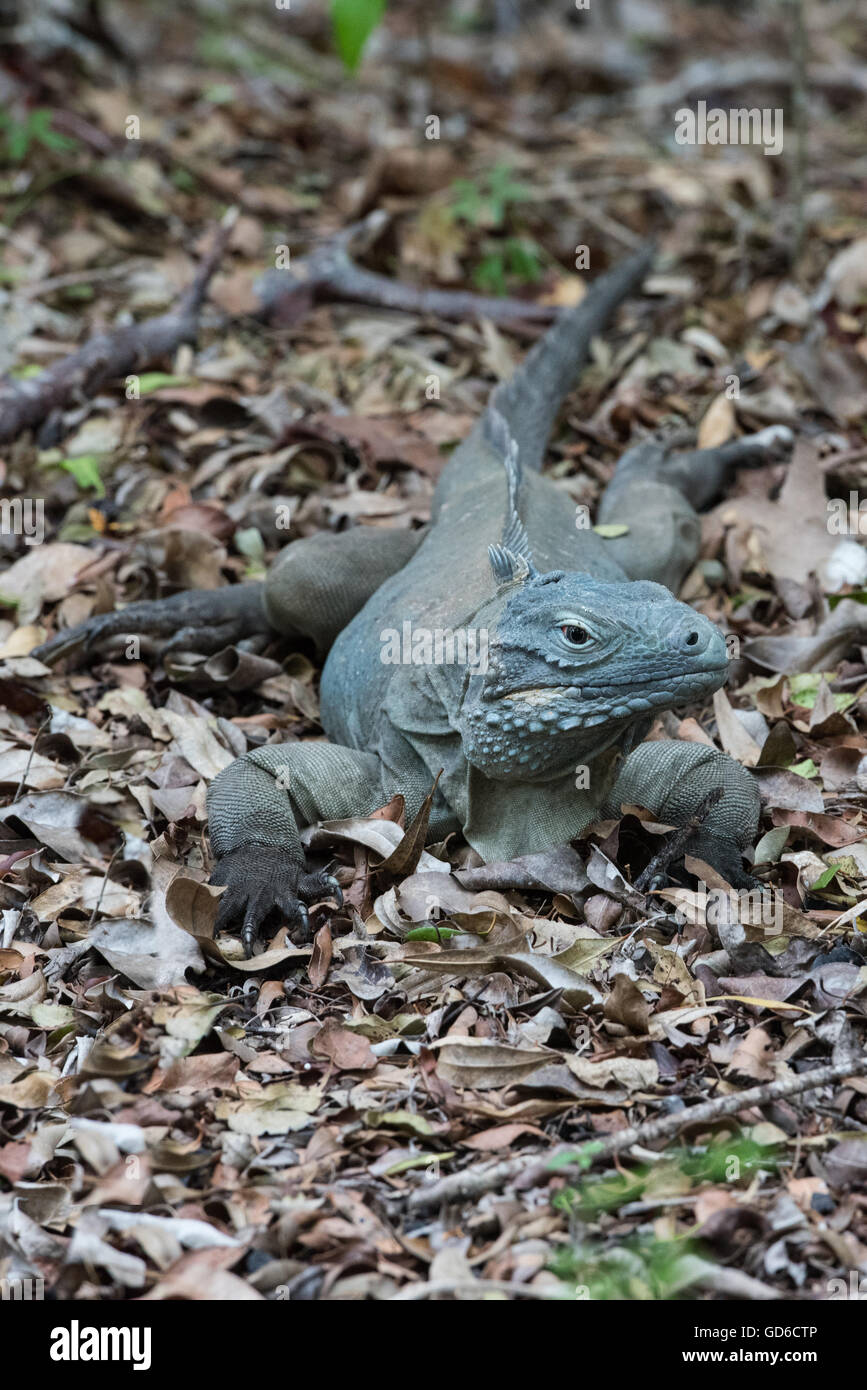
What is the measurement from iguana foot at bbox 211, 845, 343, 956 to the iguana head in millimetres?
914

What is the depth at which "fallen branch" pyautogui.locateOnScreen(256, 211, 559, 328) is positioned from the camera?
35.6ft

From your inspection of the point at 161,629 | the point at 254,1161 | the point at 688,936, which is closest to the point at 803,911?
the point at 688,936

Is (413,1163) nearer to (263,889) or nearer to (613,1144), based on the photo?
(613,1144)

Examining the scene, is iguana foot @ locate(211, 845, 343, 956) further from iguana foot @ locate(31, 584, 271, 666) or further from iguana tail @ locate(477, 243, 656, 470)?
iguana tail @ locate(477, 243, 656, 470)

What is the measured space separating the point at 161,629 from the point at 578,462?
10.9 ft

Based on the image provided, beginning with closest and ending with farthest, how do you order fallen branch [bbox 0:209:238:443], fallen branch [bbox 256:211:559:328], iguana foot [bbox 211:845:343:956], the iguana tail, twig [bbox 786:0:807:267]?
1. iguana foot [bbox 211:845:343:956]
2. the iguana tail
3. fallen branch [bbox 0:209:238:443]
4. twig [bbox 786:0:807:267]
5. fallen branch [bbox 256:211:559:328]

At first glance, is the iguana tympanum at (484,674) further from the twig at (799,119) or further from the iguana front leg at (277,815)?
→ the twig at (799,119)

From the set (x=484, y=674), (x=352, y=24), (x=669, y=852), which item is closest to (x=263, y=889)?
(x=484, y=674)

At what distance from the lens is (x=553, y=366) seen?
382 inches

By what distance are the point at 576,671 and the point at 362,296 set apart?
20.8 ft

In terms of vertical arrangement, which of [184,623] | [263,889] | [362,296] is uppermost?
[362,296]

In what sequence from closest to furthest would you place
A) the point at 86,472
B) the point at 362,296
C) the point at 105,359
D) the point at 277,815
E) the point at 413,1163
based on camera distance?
1. the point at 413,1163
2. the point at 277,815
3. the point at 86,472
4. the point at 105,359
5. the point at 362,296

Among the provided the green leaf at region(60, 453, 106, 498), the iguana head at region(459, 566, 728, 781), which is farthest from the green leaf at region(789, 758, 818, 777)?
the green leaf at region(60, 453, 106, 498)

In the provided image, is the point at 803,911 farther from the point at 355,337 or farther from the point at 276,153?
the point at 276,153
